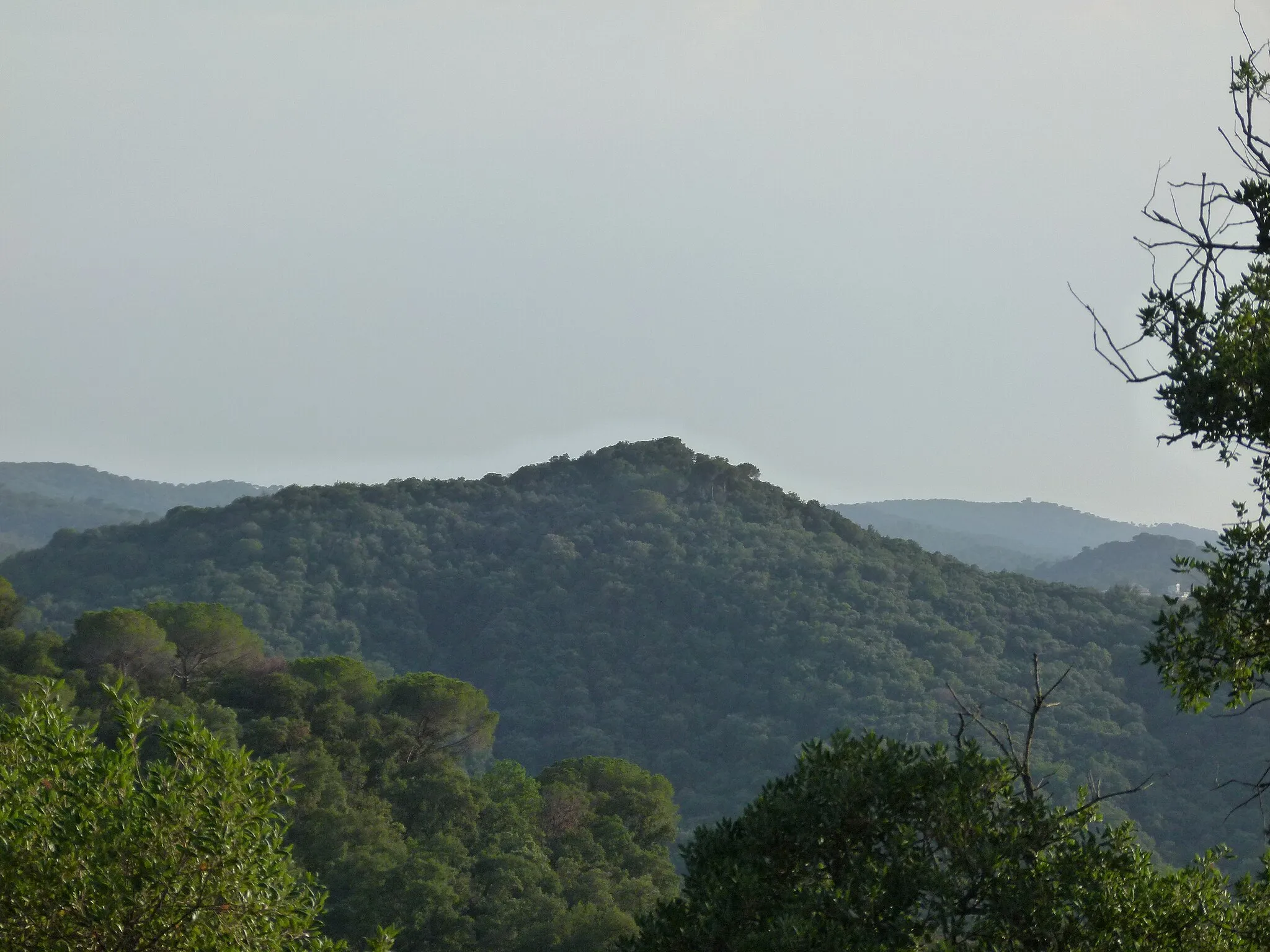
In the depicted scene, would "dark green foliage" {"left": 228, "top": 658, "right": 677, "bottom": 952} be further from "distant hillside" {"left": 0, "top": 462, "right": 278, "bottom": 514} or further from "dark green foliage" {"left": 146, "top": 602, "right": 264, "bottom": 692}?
"distant hillside" {"left": 0, "top": 462, "right": 278, "bottom": 514}

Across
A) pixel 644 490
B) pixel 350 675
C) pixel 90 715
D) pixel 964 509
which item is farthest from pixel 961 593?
pixel 964 509

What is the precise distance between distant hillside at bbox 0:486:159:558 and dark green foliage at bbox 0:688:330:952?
94.6 metres

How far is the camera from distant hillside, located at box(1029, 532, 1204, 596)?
84.8 meters

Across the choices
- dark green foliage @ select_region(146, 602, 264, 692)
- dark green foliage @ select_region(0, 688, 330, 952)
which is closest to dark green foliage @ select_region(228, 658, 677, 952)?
dark green foliage @ select_region(146, 602, 264, 692)

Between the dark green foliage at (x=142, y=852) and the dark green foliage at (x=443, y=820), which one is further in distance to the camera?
the dark green foliage at (x=443, y=820)

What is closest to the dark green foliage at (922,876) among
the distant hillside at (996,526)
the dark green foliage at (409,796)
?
the dark green foliage at (409,796)

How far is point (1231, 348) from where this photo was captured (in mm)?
5098

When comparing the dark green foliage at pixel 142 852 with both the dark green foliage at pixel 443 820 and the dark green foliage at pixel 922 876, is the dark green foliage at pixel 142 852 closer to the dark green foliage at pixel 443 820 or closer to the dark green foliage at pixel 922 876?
the dark green foliage at pixel 922 876

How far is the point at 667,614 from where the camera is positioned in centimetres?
5606

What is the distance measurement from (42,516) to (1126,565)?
8558cm

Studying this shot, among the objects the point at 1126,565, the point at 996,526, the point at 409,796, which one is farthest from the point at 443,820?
the point at 996,526

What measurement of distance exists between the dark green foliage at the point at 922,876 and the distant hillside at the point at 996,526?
373 ft

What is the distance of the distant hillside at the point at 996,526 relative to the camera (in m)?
124

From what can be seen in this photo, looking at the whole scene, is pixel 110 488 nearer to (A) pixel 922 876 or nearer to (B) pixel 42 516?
(B) pixel 42 516
